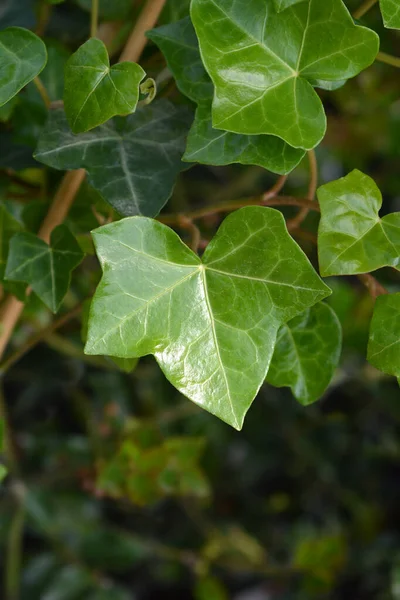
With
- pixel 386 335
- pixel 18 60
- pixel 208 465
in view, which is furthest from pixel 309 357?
pixel 208 465

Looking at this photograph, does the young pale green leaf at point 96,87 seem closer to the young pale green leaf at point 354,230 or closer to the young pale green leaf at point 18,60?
the young pale green leaf at point 18,60

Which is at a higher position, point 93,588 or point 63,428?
point 63,428

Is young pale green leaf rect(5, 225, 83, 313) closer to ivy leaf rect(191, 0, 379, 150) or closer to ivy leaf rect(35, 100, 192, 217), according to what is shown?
ivy leaf rect(35, 100, 192, 217)

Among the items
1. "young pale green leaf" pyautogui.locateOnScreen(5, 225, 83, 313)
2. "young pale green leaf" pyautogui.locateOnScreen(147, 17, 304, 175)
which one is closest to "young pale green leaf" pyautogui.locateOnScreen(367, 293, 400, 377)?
"young pale green leaf" pyautogui.locateOnScreen(147, 17, 304, 175)

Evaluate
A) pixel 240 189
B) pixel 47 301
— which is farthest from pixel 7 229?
pixel 240 189

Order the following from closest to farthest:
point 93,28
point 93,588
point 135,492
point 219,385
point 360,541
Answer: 1. point 219,385
2. point 93,28
3. point 135,492
4. point 93,588
5. point 360,541

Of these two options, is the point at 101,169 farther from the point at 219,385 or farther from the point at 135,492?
the point at 135,492
